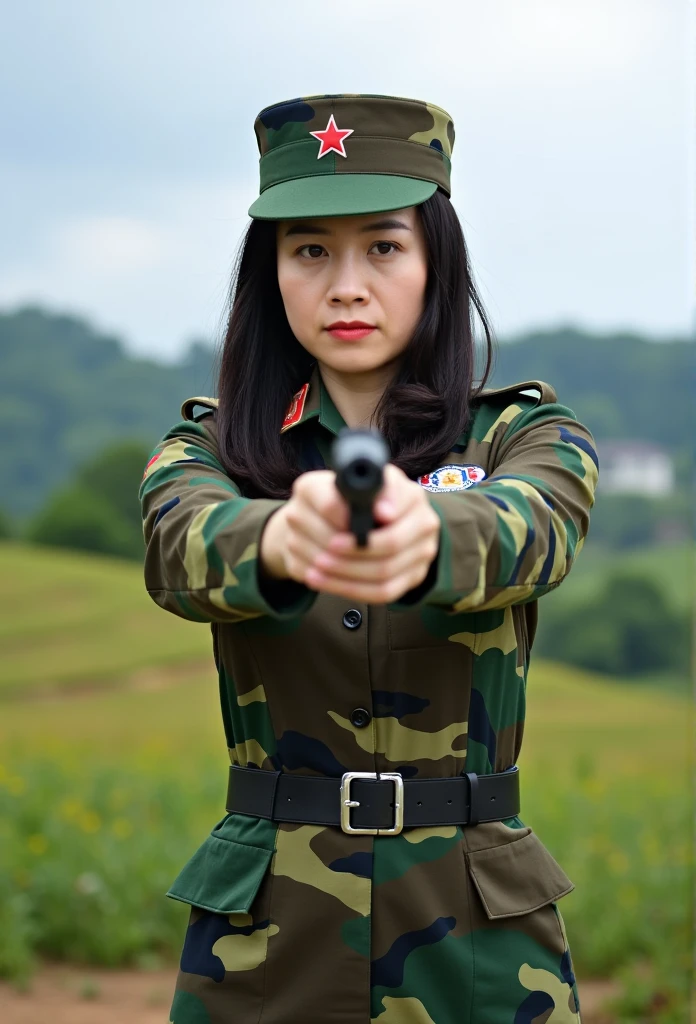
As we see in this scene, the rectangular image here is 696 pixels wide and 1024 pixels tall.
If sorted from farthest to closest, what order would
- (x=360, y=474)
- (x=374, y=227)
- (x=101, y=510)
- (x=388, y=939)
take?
(x=101, y=510)
(x=374, y=227)
(x=388, y=939)
(x=360, y=474)

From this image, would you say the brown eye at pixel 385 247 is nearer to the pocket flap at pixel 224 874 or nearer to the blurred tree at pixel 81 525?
the pocket flap at pixel 224 874

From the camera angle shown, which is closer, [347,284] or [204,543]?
[204,543]

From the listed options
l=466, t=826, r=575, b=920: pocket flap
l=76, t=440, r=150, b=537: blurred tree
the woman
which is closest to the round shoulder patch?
the woman

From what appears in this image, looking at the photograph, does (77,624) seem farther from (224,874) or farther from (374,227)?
(374,227)

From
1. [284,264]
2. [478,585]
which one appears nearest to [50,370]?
[284,264]

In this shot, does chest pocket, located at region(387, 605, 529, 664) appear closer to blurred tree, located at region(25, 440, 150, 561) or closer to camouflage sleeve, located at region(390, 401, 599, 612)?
camouflage sleeve, located at region(390, 401, 599, 612)

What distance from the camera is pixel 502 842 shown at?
1.56 meters

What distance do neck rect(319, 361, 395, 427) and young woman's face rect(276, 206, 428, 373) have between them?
7 cm

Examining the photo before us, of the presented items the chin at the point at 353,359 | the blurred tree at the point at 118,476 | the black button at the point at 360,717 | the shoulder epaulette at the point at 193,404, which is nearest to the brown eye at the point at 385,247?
the chin at the point at 353,359

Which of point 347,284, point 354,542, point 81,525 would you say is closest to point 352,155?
point 347,284

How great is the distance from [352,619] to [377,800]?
22 centimetres

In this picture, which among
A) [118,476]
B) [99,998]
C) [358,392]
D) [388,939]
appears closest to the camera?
[388,939]

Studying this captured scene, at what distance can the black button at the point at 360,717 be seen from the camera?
1.52 metres

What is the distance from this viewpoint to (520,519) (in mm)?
1349
